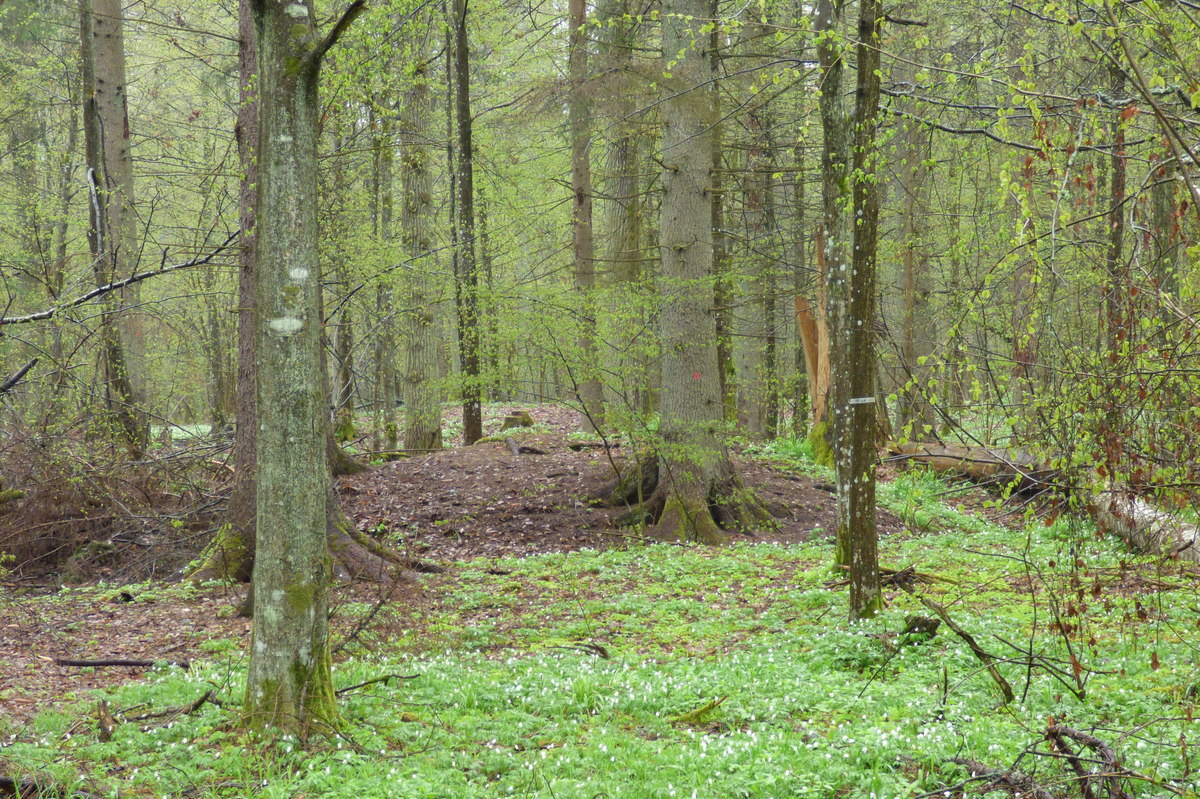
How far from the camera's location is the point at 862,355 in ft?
22.8

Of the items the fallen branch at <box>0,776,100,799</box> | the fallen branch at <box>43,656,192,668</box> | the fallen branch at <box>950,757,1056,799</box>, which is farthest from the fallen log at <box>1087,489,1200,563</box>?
the fallen branch at <box>43,656,192,668</box>

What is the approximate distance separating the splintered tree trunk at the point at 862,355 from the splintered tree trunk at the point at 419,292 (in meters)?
10.0

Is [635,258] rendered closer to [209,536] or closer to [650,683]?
[209,536]

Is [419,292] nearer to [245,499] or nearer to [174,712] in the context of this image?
[245,499]

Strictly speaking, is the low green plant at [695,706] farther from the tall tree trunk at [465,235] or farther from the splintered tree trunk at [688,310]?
the tall tree trunk at [465,235]

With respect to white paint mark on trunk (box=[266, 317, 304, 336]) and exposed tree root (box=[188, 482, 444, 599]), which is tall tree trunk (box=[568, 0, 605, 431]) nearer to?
exposed tree root (box=[188, 482, 444, 599])

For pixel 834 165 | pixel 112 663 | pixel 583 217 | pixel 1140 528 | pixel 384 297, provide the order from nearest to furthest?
1. pixel 112 663
2. pixel 834 165
3. pixel 1140 528
4. pixel 384 297
5. pixel 583 217

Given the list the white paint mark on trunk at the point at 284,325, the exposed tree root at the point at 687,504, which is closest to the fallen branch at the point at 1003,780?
the white paint mark on trunk at the point at 284,325

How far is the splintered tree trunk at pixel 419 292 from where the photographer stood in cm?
1589

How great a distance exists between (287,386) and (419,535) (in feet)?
24.2

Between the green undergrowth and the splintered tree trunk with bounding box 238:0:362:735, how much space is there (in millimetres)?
449

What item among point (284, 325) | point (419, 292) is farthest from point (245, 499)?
point (419, 292)

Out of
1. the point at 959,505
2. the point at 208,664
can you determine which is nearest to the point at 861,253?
the point at 208,664

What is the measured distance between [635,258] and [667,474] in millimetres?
6082
